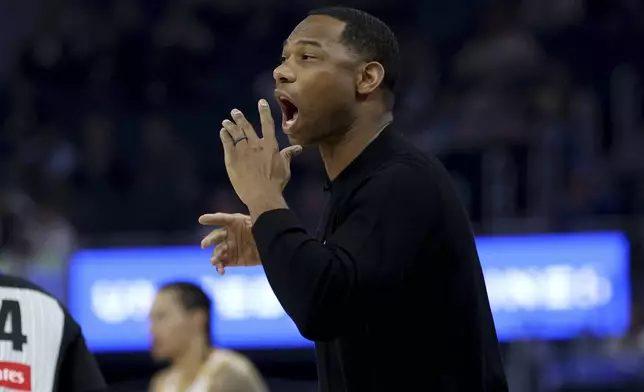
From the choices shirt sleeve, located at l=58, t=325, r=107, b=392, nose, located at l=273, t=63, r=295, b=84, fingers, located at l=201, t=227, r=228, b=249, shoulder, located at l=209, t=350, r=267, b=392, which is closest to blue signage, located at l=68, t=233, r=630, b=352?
shoulder, located at l=209, t=350, r=267, b=392

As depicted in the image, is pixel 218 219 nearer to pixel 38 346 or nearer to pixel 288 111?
pixel 288 111

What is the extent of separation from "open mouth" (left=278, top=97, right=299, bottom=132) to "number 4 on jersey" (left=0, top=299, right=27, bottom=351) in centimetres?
69

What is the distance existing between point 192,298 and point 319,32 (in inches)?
127

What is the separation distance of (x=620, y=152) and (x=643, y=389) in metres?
3.18

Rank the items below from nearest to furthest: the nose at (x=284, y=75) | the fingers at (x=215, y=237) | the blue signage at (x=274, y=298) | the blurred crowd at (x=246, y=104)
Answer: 1. the nose at (x=284, y=75)
2. the fingers at (x=215, y=237)
3. the blue signage at (x=274, y=298)
4. the blurred crowd at (x=246, y=104)

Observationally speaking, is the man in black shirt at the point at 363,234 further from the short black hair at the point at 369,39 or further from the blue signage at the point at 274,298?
the blue signage at the point at 274,298

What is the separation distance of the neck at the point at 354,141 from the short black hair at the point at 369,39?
0.26ft

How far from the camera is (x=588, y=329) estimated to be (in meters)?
7.97

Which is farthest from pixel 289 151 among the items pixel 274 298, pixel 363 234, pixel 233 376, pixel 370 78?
pixel 274 298

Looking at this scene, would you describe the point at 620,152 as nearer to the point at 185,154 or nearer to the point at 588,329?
the point at 588,329

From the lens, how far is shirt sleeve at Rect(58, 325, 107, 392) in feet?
8.47

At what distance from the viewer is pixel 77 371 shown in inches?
102

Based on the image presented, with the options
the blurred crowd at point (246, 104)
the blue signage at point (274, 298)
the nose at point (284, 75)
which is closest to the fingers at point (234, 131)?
the nose at point (284, 75)

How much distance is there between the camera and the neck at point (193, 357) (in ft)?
18.3
